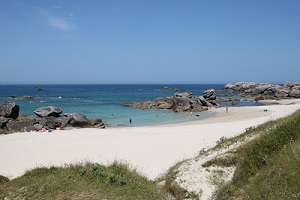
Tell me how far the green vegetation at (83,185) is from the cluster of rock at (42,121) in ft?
82.9

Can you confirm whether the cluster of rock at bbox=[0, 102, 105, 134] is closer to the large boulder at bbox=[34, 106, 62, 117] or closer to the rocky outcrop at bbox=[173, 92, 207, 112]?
the large boulder at bbox=[34, 106, 62, 117]

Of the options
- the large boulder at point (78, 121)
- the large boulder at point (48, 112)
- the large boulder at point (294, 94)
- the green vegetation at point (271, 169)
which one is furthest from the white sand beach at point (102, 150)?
the large boulder at point (294, 94)

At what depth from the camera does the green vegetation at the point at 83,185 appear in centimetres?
870

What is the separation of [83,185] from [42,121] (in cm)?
2963

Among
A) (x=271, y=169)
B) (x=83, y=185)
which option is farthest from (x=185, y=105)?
(x=271, y=169)

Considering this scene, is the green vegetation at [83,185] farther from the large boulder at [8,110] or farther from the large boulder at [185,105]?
the large boulder at [185,105]

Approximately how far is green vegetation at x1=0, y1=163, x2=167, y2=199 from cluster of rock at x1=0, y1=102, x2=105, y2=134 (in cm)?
2527

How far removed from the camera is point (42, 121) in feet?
119

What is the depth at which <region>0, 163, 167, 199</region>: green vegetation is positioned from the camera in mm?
8703

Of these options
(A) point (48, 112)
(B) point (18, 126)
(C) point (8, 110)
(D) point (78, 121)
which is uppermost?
(C) point (8, 110)

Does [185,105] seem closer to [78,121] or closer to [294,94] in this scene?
[78,121]

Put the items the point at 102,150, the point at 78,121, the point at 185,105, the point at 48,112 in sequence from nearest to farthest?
1. the point at 102,150
2. the point at 78,121
3. the point at 48,112
4. the point at 185,105

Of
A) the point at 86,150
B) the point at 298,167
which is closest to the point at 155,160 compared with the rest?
the point at 86,150

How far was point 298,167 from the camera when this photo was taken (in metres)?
6.84
